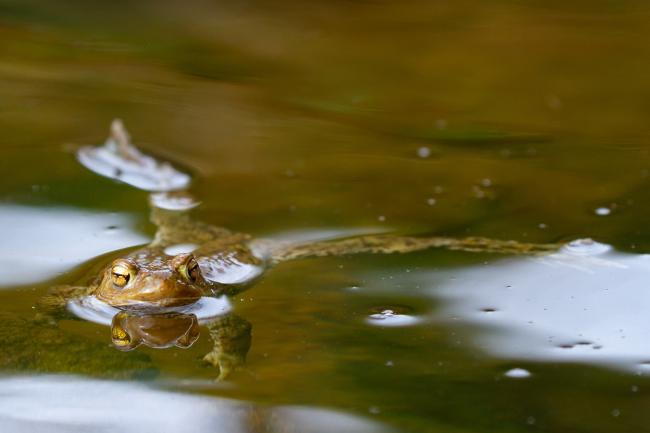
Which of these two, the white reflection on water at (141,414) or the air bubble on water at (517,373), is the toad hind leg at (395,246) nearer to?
the air bubble on water at (517,373)

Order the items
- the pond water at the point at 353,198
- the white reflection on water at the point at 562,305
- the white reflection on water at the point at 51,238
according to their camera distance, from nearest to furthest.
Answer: the pond water at the point at 353,198 < the white reflection on water at the point at 562,305 < the white reflection on water at the point at 51,238

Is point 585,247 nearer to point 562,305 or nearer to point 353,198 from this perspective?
point 562,305

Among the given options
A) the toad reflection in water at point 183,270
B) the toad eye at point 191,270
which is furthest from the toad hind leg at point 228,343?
the toad eye at point 191,270

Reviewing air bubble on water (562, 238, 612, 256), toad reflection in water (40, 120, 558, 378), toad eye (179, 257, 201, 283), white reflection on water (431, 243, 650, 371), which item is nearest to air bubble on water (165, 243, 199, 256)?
toad reflection in water (40, 120, 558, 378)

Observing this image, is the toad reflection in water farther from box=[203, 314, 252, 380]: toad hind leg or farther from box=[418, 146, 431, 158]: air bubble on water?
box=[418, 146, 431, 158]: air bubble on water

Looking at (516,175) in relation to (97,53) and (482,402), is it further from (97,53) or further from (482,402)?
(97,53)

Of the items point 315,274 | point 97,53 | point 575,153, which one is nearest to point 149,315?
point 315,274

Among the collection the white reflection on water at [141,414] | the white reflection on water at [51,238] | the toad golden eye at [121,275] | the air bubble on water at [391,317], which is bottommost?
the white reflection on water at [141,414]
